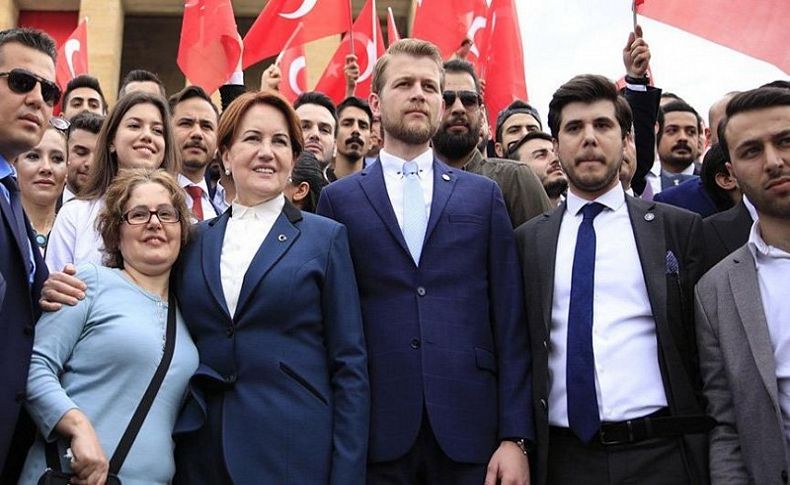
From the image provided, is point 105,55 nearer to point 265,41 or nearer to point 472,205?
point 265,41

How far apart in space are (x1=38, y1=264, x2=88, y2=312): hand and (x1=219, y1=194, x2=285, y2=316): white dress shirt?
1.95 feet

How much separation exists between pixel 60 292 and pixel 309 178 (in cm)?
203

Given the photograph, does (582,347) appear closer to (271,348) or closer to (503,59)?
(271,348)

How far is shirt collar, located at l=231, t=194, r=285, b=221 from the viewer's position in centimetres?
375

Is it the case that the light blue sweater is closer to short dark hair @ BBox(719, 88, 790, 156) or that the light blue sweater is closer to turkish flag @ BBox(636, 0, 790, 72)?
short dark hair @ BBox(719, 88, 790, 156)

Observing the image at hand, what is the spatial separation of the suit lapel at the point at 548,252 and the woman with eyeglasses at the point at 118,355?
157 cm

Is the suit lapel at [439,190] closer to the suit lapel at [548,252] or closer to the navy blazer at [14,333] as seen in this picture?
the suit lapel at [548,252]

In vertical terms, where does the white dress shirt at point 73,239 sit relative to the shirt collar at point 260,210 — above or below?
below

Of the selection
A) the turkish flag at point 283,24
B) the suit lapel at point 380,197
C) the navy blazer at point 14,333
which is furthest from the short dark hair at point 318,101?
the navy blazer at point 14,333

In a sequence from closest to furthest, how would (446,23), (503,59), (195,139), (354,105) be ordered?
(195,139)
(354,105)
(503,59)
(446,23)

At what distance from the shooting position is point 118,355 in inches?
131

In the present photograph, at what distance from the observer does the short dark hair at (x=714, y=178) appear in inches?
191

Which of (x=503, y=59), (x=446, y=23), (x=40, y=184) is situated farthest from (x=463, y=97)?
(x=446, y=23)

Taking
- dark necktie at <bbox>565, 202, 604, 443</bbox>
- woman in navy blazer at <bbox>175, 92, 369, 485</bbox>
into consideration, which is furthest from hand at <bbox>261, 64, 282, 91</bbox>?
dark necktie at <bbox>565, 202, 604, 443</bbox>
